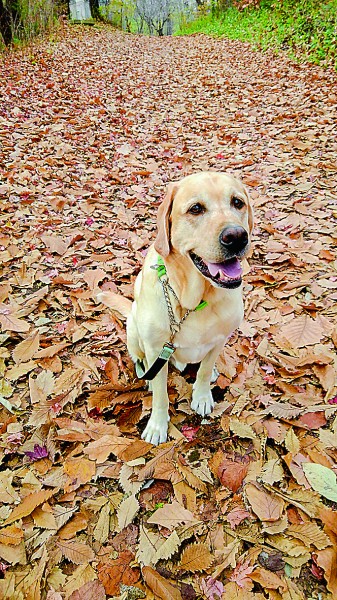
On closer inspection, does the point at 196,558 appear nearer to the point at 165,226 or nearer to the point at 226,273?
the point at 226,273

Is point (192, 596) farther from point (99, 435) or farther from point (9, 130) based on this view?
point (9, 130)

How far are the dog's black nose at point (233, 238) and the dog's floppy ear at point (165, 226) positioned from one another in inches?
12.2

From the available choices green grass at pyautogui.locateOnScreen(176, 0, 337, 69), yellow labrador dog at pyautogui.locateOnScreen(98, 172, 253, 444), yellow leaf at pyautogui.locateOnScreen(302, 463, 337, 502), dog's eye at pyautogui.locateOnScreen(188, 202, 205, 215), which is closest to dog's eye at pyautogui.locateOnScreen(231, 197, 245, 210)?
yellow labrador dog at pyautogui.locateOnScreen(98, 172, 253, 444)

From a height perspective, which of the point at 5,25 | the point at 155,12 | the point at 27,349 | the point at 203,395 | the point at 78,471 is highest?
the point at 155,12

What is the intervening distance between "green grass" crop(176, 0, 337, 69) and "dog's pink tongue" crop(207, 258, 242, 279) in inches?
378

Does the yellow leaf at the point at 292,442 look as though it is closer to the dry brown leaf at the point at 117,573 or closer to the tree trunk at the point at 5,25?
the dry brown leaf at the point at 117,573

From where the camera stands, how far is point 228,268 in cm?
183

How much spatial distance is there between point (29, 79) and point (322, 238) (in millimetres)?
9499

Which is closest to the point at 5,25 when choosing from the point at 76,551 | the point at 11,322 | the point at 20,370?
the point at 11,322

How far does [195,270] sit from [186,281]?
75mm

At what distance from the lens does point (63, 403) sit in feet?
8.38

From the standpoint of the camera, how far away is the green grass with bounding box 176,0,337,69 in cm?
988

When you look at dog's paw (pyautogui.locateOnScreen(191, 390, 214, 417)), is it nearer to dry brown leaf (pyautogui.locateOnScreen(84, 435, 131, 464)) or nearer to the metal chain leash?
dry brown leaf (pyautogui.locateOnScreen(84, 435, 131, 464))

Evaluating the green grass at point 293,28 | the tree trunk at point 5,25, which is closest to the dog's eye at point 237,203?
the green grass at point 293,28
